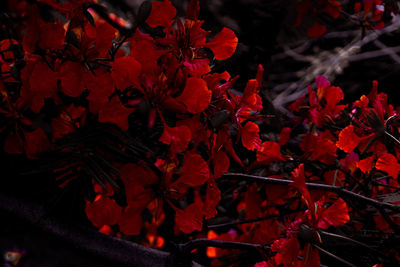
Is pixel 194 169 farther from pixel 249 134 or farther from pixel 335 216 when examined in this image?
pixel 335 216

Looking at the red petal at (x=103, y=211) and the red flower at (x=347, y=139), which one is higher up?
the red flower at (x=347, y=139)

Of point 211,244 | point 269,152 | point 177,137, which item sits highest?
point 177,137

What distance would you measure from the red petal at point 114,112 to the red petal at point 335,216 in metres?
0.31

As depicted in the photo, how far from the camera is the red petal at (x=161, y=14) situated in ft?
1.50

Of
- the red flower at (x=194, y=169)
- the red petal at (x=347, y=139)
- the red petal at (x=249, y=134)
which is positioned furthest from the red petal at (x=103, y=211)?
the red petal at (x=347, y=139)

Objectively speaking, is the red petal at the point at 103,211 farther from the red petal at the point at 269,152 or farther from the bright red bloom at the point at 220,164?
the red petal at the point at 269,152

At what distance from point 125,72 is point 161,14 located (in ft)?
0.38

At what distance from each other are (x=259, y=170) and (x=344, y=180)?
167 millimetres

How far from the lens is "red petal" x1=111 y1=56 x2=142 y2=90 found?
40 centimetres

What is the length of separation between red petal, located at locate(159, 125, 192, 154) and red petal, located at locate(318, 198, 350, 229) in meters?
0.23

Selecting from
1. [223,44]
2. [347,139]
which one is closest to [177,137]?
[223,44]

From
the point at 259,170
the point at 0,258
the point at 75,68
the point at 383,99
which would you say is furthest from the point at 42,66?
the point at 0,258

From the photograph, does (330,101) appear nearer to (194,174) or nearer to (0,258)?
(194,174)

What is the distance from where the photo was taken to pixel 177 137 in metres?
0.40
